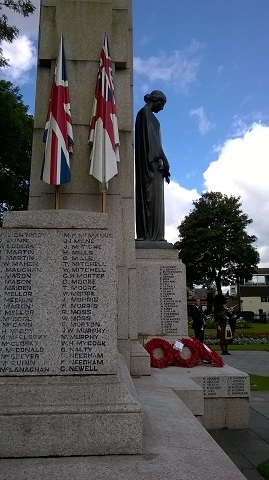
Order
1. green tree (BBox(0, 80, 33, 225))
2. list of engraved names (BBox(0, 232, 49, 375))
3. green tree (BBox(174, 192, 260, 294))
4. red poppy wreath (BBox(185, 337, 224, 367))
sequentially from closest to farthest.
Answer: list of engraved names (BBox(0, 232, 49, 375))
red poppy wreath (BBox(185, 337, 224, 367))
green tree (BBox(0, 80, 33, 225))
green tree (BBox(174, 192, 260, 294))

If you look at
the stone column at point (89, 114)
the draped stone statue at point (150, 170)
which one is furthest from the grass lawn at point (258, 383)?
the stone column at point (89, 114)

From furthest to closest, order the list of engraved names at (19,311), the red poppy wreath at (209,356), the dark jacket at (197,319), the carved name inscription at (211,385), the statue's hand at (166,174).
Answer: the dark jacket at (197,319) → the statue's hand at (166,174) → the red poppy wreath at (209,356) → the carved name inscription at (211,385) → the list of engraved names at (19,311)

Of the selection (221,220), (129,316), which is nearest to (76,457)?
(129,316)

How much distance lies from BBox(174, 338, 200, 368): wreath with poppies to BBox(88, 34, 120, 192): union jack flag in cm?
323

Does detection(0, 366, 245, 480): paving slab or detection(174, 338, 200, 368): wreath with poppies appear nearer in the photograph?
detection(0, 366, 245, 480): paving slab

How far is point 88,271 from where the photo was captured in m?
3.72

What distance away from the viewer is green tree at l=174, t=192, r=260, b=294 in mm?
50531

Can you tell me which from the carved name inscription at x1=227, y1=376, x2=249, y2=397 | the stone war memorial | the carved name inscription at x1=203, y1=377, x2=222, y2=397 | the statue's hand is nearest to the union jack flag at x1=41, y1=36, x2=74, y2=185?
the stone war memorial

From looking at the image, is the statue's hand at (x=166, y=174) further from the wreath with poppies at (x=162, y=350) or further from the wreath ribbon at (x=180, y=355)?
the wreath with poppies at (x=162, y=350)

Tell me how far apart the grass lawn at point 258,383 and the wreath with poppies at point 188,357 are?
3.08m

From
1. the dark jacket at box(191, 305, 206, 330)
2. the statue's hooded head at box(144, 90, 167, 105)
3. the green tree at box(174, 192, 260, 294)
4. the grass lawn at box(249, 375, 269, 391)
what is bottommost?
the grass lawn at box(249, 375, 269, 391)

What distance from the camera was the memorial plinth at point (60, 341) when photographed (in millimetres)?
3037

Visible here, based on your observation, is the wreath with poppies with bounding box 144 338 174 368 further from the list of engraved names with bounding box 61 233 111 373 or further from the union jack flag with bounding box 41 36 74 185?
the list of engraved names with bounding box 61 233 111 373

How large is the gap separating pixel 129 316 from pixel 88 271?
210 centimetres
